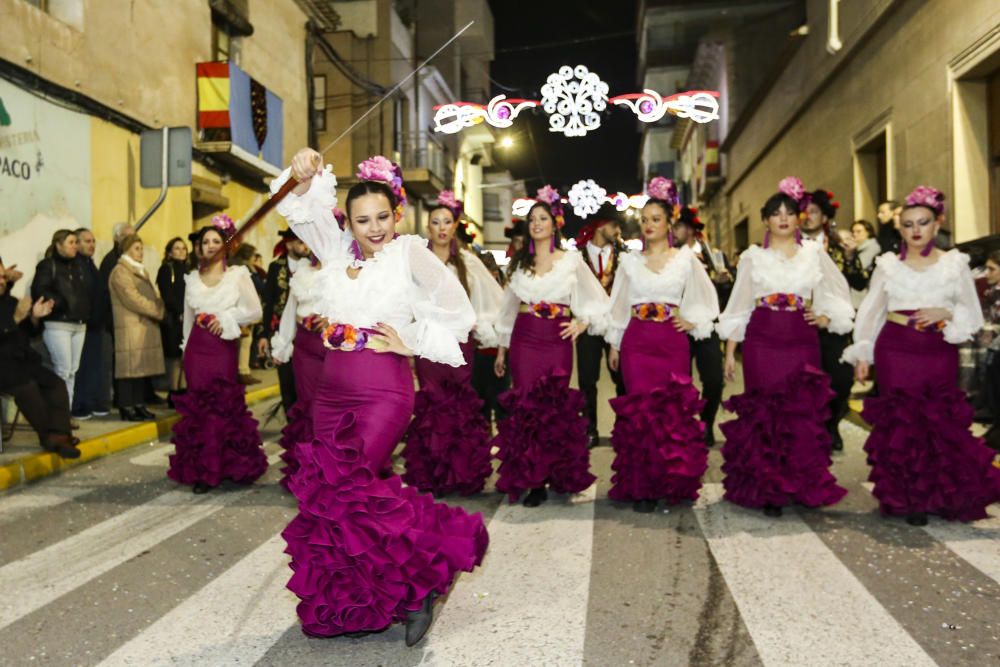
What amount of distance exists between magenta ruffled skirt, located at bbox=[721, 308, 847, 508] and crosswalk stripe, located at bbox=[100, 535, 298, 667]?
10.0 ft

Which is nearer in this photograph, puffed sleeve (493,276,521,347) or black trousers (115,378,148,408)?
puffed sleeve (493,276,521,347)

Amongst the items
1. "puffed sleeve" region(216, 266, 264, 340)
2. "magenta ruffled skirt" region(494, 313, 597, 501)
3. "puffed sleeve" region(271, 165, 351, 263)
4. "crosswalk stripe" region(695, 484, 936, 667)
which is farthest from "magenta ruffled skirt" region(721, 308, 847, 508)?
"puffed sleeve" region(216, 266, 264, 340)

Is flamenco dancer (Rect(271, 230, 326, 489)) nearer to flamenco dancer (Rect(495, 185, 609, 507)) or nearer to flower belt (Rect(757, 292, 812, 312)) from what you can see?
flamenco dancer (Rect(495, 185, 609, 507))

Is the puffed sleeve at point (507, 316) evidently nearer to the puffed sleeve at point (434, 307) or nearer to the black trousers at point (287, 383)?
the black trousers at point (287, 383)

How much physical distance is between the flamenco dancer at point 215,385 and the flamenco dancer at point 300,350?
37 cm

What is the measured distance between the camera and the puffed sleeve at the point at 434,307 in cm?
418

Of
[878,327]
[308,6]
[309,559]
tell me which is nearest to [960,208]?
[878,327]

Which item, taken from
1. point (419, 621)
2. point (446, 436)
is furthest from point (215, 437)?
point (419, 621)

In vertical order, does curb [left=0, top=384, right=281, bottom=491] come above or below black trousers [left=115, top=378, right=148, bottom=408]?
below

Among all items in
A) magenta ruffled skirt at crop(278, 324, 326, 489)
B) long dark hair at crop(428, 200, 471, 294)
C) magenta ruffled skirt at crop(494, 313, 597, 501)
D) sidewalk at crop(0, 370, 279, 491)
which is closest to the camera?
magenta ruffled skirt at crop(494, 313, 597, 501)

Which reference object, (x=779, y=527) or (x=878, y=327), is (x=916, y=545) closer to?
(x=779, y=527)

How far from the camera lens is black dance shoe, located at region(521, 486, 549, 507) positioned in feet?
21.0

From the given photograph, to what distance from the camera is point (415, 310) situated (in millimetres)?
4266

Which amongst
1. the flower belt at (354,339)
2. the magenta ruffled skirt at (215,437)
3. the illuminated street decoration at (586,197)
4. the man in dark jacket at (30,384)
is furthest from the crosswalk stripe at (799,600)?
the man in dark jacket at (30,384)
